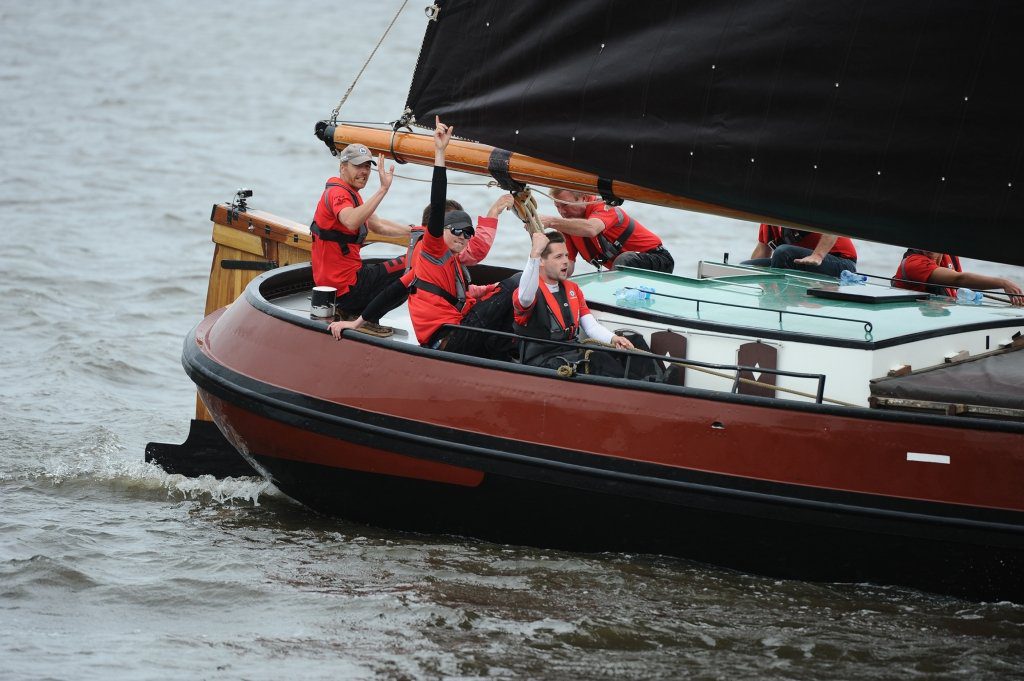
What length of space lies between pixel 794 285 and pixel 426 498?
2508mm

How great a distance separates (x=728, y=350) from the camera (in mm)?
7125

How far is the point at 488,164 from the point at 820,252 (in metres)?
2.59

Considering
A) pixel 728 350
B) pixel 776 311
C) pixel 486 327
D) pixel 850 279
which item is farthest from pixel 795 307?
pixel 486 327

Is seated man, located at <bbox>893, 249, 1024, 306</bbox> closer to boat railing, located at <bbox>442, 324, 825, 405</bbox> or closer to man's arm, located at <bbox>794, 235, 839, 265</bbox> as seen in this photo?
man's arm, located at <bbox>794, 235, 839, 265</bbox>

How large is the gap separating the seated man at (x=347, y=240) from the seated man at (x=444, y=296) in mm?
560

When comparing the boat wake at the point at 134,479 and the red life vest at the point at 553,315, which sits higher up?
the red life vest at the point at 553,315

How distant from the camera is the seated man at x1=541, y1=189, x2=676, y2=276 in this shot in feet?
28.3

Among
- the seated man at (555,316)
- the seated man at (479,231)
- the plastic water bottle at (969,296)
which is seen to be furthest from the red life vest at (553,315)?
the plastic water bottle at (969,296)

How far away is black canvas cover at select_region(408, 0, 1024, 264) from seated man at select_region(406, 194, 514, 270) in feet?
1.14

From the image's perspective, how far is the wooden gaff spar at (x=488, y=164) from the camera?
23.6 ft

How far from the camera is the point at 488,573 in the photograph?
23.6ft

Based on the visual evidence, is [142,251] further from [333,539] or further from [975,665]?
[975,665]

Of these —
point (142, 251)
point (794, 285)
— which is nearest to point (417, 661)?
point (794, 285)

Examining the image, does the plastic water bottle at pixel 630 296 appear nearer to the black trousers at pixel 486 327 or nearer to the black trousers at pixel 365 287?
the black trousers at pixel 486 327
